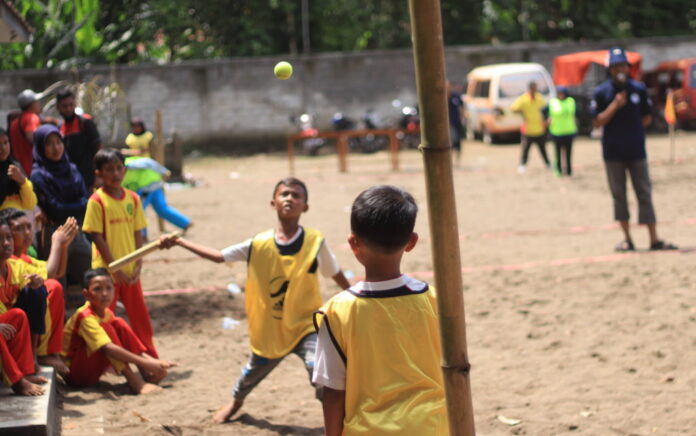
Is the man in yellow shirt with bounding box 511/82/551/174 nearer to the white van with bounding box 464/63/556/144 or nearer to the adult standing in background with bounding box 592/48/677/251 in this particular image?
the white van with bounding box 464/63/556/144

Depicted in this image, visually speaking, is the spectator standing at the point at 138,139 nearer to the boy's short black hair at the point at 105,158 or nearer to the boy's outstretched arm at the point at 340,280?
the boy's short black hair at the point at 105,158

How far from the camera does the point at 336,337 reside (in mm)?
3010

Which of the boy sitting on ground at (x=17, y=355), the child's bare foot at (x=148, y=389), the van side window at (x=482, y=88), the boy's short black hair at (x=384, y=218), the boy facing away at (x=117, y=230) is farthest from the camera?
the van side window at (x=482, y=88)

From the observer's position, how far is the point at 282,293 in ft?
17.0

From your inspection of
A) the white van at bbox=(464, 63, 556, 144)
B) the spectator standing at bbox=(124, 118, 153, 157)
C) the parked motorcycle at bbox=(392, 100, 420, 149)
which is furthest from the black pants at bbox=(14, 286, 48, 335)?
the white van at bbox=(464, 63, 556, 144)

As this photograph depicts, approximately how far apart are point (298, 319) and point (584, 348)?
236 cm

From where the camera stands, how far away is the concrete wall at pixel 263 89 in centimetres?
2523

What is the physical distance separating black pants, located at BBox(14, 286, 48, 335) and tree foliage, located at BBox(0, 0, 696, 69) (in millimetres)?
19502

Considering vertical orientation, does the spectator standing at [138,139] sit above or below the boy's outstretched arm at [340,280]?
above

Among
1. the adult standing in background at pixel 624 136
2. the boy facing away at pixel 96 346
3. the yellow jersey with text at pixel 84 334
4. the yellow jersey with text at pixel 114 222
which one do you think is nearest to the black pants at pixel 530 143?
the adult standing in background at pixel 624 136

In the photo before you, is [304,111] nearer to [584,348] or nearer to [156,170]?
[156,170]

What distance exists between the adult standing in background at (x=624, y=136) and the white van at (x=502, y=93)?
1509cm

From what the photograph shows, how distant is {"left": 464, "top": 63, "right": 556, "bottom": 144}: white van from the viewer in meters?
24.6

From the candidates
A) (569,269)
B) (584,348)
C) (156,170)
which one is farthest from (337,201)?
(584,348)
